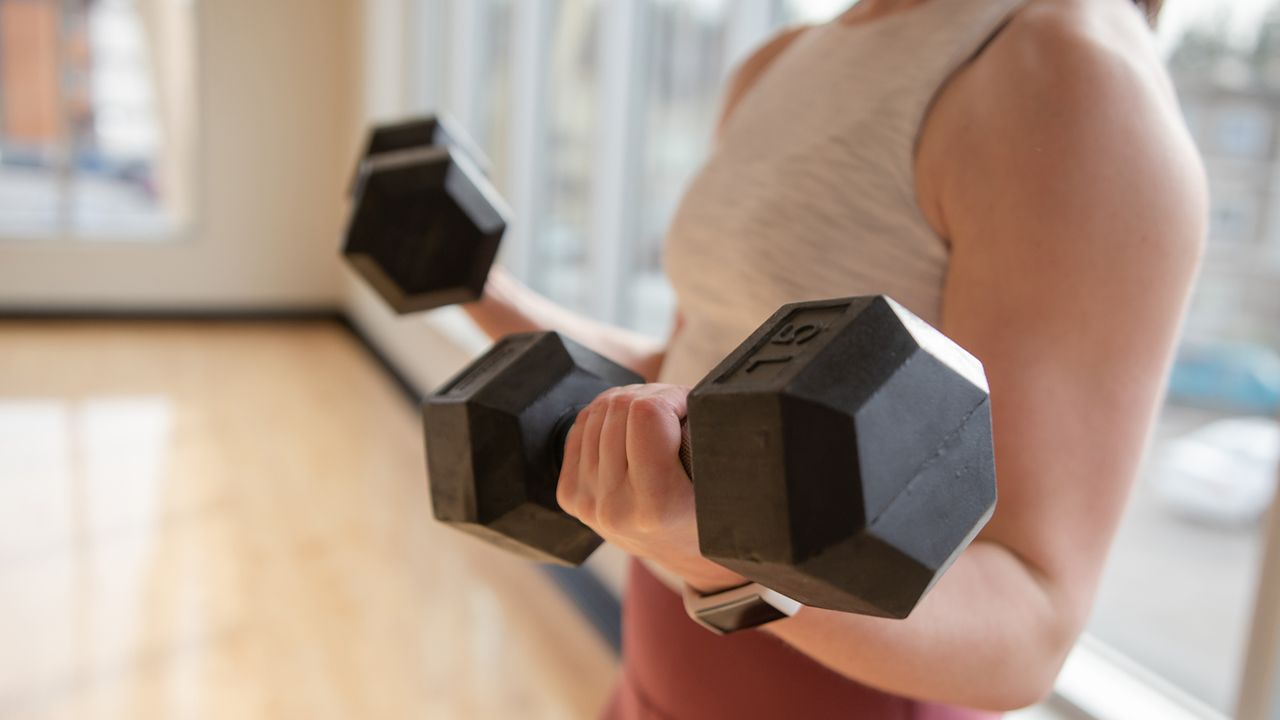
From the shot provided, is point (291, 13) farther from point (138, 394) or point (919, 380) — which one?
point (919, 380)

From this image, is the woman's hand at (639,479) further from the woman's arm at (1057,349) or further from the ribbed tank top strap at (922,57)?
the ribbed tank top strap at (922,57)

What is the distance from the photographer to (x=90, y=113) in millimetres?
5699

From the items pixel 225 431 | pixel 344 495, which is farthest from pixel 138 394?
pixel 344 495

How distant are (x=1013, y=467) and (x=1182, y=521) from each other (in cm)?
102

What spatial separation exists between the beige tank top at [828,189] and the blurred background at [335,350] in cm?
21

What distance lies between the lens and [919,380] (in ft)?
1.15

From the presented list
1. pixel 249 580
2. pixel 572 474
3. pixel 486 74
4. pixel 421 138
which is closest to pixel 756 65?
pixel 421 138

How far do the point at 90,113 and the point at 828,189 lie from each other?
595 centimetres

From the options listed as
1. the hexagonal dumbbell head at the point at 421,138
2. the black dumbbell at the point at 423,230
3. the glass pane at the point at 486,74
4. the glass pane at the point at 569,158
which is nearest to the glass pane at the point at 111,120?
the glass pane at the point at 486,74

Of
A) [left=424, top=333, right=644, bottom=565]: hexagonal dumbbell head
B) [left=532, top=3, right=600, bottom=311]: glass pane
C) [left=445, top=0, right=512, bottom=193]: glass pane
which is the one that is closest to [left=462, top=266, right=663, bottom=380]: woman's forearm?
[left=424, top=333, right=644, bottom=565]: hexagonal dumbbell head

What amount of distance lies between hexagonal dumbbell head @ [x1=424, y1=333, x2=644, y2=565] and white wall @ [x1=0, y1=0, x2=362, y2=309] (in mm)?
5236

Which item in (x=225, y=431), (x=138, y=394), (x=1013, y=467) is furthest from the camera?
(x=138, y=394)

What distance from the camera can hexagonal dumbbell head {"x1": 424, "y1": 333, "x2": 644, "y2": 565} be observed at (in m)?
0.53

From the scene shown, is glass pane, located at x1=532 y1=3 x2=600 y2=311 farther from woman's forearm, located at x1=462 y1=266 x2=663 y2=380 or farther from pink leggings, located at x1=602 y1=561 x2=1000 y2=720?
pink leggings, located at x1=602 y1=561 x2=1000 y2=720
